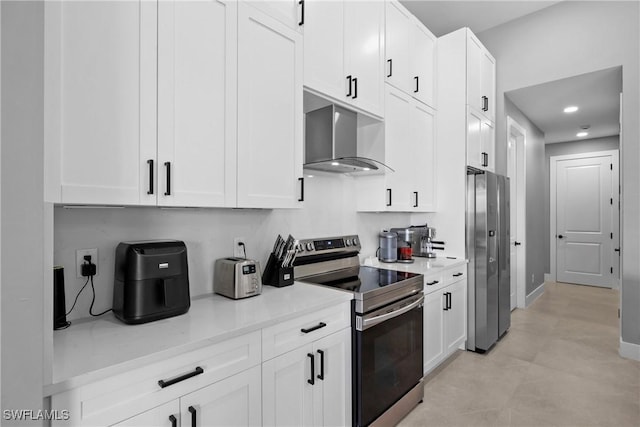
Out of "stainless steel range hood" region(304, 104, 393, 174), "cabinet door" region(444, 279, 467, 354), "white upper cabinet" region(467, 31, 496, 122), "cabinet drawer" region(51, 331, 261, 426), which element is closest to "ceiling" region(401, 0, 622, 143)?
"white upper cabinet" region(467, 31, 496, 122)

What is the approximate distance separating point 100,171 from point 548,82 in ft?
13.4

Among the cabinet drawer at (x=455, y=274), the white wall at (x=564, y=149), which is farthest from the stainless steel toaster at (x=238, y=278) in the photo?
the white wall at (x=564, y=149)

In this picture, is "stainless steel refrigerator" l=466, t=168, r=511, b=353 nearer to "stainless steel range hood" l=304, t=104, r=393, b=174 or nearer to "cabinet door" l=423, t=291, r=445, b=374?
"cabinet door" l=423, t=291, r=445, b=374

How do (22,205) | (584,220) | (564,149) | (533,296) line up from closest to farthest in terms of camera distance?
(22,205), (533,296), (584,220), (564,149)

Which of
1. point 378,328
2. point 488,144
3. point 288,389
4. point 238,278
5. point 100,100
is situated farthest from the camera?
point 488,144

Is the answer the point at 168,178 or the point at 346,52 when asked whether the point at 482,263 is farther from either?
the point at 168,178

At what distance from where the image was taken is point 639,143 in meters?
2.96

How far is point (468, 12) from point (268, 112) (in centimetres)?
296

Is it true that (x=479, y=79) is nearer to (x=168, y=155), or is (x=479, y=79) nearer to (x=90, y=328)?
(x=168, y=155)

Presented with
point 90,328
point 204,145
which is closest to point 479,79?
point 204,145

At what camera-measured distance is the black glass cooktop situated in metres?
1.95

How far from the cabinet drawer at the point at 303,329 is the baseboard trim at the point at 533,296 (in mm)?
3937

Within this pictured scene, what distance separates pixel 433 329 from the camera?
2.59 m

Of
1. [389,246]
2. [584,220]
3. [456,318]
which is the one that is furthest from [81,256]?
[584,220]
